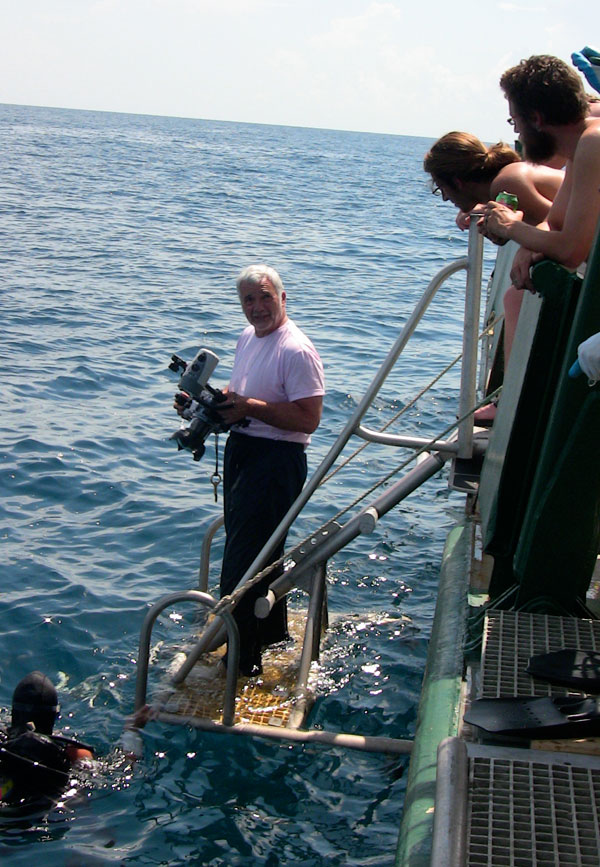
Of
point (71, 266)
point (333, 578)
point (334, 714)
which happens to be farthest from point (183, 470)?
point (71, 266)

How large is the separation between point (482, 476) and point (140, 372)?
303 inches

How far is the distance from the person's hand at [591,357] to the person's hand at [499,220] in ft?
3.30

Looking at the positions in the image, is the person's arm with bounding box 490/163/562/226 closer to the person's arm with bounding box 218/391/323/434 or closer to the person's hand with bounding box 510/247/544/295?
the person's hand with bounding box 510/247/544/295

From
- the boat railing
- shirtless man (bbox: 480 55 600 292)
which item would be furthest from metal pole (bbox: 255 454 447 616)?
shirtless man (bbox: 480 55 600 292)

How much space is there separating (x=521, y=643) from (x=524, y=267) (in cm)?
137

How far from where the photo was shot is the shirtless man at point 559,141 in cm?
353

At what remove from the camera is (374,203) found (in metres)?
35.9

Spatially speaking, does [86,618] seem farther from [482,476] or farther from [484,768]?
[484,768]

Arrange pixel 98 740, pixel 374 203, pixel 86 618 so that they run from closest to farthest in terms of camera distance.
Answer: pixel 98 740
pixel 86 618
pixel 374 203

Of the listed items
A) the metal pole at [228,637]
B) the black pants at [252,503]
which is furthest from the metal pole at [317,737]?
the black pants at [252,503]

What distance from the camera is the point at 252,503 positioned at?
5.14 meters

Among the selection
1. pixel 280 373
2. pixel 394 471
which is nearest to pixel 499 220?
pixel 394 471

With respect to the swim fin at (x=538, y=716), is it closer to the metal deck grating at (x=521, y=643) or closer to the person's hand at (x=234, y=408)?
the metal deck grating at (x=521, y=643)

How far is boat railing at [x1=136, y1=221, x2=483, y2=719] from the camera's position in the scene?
15.5ft
